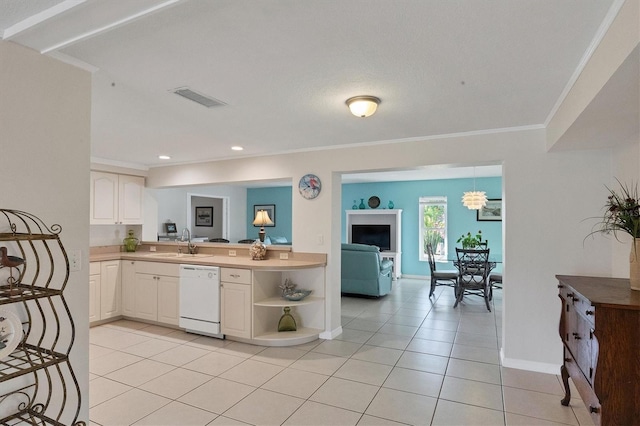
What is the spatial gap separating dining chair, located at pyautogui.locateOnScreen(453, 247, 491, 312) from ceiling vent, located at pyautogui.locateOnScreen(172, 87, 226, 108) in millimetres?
4599

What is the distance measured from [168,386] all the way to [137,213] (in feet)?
11.1

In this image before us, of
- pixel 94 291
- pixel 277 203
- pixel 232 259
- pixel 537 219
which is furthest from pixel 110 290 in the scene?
pixel 277 203

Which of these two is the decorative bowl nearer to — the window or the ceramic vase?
the ceramic vase

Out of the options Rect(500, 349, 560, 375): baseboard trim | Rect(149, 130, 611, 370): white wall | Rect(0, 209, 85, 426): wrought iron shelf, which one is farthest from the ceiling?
Rect(500, 349, 560, 375): baseboard trim

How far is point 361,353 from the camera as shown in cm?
367

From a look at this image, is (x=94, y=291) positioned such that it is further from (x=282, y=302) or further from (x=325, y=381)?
(x=325, y=381)

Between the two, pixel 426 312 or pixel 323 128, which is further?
pixel 426 312

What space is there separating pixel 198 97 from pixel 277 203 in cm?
729

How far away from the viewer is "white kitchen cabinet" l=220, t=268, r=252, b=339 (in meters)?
3.90

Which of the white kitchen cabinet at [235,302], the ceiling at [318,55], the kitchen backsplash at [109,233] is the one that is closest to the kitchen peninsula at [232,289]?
the white kitchen cabinet at [235,302]

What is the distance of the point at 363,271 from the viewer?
6094mm

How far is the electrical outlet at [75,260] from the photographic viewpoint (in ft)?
6.11

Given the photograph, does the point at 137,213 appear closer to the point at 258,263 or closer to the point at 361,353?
the point at 258,263

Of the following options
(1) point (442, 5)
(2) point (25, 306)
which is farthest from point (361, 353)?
(1) point (442, 5)
